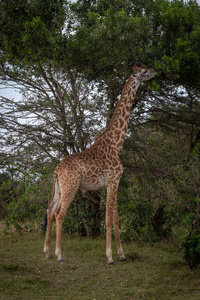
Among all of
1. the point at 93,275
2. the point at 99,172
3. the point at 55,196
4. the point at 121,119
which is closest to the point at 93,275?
the point at 93,275

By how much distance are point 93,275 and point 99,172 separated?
2.26 metres

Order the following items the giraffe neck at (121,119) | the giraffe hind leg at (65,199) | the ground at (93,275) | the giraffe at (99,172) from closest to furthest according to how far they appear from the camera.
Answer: the ground at (93,275)
the giraffe hind leg at (65,199)
the giraffe at (99,172)
the giraffe neck at (121,119)

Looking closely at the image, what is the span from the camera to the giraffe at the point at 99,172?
7.94 m

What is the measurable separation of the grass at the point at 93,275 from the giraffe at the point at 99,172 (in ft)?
1.46

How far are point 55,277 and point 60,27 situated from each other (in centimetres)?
712

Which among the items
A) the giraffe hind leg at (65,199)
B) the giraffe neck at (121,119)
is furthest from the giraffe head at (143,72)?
the giraffe hind leg at (65,199)

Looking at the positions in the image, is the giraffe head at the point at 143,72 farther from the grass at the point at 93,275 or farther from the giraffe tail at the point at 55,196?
the grass at the point at 93,275

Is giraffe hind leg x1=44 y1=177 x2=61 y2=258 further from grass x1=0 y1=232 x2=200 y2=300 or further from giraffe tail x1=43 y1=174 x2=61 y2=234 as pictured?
grass x1=0 y1=232 x2=200 y2=300

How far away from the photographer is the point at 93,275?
23.6ft

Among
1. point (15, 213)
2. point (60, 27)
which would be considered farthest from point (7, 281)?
point (60, 27)

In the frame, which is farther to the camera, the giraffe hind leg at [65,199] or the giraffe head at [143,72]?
the giraffe head at [143,72]

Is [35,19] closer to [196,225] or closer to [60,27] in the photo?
[60,27]

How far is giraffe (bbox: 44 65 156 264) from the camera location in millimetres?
7938

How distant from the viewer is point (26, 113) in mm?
10336
